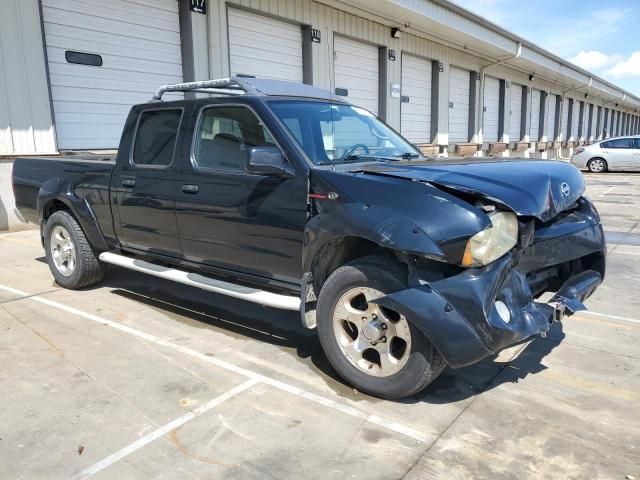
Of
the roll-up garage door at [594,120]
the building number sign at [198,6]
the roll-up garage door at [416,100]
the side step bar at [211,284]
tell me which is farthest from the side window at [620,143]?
the roll-up garage door at [594,120]

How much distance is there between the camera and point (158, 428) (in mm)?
3020

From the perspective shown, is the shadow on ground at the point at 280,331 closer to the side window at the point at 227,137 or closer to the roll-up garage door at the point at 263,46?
the side window at the point at 227,137

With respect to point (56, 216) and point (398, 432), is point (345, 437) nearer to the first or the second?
point (398, 432)

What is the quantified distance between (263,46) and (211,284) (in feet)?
33.4

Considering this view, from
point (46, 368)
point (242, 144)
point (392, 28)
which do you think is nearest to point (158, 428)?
point (46, 368)

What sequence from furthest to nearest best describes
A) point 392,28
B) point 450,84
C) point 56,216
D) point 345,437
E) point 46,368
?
point 450,84 → point 392,28 → point 56,216 → point 46,368 → point 345,437

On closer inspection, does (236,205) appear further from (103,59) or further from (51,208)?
(103,59)

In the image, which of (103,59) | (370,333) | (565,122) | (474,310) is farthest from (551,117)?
(474,310)

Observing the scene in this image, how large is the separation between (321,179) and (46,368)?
7.74 ft

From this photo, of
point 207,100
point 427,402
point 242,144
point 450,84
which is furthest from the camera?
point 450,84

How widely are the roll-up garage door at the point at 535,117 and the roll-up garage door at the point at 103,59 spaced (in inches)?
977

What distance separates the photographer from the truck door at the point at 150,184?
181 inches

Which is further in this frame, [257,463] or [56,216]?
[56,216]

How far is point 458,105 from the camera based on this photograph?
22359 mm
